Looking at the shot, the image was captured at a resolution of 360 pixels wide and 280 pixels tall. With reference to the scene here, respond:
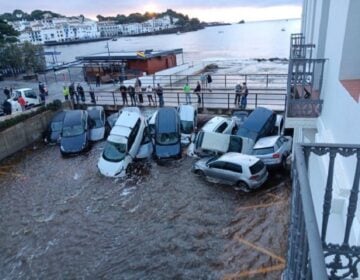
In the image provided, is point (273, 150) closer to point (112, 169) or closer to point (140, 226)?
point (140, 226)

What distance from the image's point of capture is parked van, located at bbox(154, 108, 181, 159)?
1542 cm

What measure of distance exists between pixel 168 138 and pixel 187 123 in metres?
1.69

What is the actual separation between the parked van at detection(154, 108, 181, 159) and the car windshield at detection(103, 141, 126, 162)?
1628 millimetres

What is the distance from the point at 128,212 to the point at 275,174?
617 cm

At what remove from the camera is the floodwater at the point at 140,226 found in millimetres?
9086

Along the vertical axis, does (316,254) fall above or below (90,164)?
above

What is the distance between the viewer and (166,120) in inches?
632

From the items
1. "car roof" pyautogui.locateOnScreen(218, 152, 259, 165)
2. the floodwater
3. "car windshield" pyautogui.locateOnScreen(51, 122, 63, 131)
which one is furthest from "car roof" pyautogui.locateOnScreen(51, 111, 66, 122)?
"car roof" pyautogui.locateOnScreen(218, 152, 259, 165)

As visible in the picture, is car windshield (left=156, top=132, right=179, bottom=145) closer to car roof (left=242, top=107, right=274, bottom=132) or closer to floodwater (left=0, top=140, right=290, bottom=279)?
floodwater (left=0, top=140, right=290, bottom=279)

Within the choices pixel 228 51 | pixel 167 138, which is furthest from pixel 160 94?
pixel 228 51

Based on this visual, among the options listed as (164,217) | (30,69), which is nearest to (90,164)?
(164,217)

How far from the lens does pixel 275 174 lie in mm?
13398

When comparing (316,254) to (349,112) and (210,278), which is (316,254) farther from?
(210,278)

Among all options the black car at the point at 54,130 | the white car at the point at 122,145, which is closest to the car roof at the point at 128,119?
the white car at the point at 122,145
